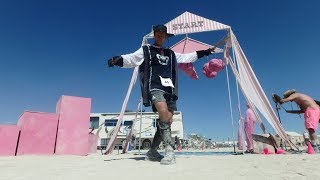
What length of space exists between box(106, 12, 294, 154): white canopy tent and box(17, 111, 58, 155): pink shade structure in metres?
1.34

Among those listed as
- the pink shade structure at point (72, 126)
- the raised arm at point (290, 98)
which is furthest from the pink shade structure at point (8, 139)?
the raised arm at point (290, 98)

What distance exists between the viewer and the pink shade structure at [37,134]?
5.72 meters

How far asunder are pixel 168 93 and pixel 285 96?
12.5 ft

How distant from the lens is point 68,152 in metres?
6.08

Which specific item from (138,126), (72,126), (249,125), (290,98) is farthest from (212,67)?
(138,126)

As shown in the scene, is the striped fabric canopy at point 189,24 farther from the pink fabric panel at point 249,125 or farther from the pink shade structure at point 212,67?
the pink fabric panel at point 249,125

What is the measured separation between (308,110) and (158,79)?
3.90 m

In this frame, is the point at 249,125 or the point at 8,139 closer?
the point at 8,139

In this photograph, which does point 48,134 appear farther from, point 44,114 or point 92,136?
point 92,136

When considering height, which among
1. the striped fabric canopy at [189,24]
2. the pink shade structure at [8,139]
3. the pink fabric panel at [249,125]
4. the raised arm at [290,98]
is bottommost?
the pink shade structure at [8,139]

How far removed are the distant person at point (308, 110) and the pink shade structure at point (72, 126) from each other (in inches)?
184

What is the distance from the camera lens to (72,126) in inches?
246

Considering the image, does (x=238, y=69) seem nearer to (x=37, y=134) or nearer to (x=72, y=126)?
(x=72, y=126)

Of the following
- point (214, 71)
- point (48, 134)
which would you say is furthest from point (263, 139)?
point (48, 134)
